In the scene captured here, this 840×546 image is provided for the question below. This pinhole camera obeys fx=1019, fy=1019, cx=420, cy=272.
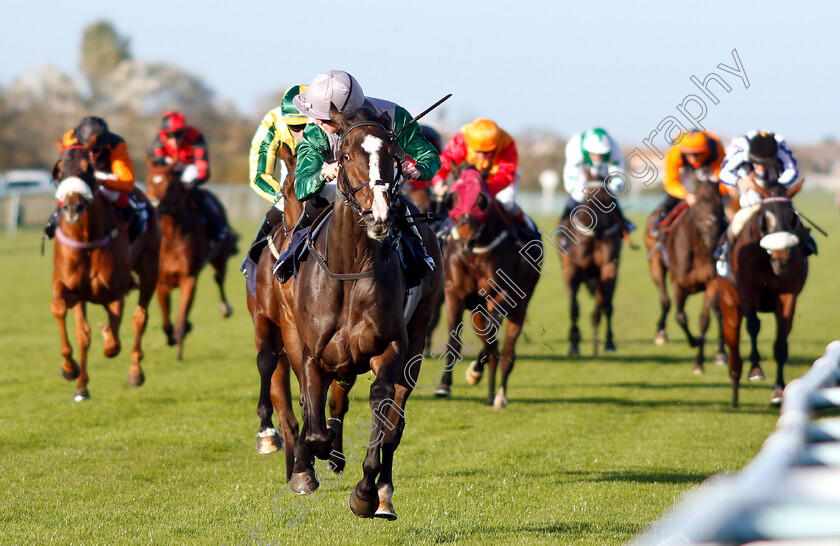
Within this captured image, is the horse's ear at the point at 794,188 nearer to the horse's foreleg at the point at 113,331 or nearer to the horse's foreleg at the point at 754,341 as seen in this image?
the horse's foreleg at the point at 754,341

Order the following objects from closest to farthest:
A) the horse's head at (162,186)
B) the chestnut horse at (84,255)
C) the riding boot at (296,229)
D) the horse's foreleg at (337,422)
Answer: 1. the riding boot at (296,229)
2. the horse's foreleg at (337,422)
3. the chestnut horse at (84,255)
4. the horse's head at (162,186)

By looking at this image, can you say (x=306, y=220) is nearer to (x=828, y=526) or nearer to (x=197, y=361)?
(x=828, y=526)

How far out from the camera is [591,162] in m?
11.8

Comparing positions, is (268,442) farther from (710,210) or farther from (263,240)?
(710,210)

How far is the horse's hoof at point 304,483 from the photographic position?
5031 millimetres

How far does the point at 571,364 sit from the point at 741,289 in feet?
10.7

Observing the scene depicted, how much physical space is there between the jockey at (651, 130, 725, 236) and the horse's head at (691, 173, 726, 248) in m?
0.64

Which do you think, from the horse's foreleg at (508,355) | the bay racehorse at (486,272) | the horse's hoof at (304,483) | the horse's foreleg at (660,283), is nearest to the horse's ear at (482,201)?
the bay racehorse at (486,272)

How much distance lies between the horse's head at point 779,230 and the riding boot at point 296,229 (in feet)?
14.3

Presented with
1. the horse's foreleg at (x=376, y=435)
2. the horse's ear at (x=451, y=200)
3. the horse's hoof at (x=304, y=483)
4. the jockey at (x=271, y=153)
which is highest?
the jockey at (x=271, y=153)

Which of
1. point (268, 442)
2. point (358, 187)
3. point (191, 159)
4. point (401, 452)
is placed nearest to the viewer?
point (358, 187)

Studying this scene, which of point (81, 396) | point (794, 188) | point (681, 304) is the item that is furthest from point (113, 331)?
point (681, 304)

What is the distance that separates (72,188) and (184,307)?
3.21 meters

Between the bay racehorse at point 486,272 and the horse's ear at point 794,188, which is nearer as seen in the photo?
the horse's ear at point 794,188
